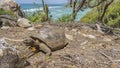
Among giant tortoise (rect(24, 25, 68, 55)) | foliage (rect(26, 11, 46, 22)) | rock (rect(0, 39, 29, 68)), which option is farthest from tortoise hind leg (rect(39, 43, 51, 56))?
foliage (rect(26, 11, 46, 22))

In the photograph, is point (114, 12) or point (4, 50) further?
point (114, 12)

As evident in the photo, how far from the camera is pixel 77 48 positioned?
611cm

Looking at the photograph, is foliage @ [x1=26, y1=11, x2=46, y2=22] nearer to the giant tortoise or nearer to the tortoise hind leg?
the giant tortoise

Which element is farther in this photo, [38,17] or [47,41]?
[38,17]

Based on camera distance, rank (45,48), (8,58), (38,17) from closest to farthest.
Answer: (8,58) → (45,48) → (38,17)

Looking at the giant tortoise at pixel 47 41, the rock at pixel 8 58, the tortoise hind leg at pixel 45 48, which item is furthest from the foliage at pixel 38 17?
the rock at pixel 8 58

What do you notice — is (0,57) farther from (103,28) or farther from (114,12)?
(114,12)

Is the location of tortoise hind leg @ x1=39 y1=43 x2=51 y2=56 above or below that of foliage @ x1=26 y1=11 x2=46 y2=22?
above

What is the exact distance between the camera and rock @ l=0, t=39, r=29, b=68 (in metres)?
4.75

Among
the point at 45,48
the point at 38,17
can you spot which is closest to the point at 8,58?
the point at 45,48

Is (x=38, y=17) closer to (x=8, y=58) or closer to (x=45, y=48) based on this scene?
(x=45, y=48)

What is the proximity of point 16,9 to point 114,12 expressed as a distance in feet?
22.0

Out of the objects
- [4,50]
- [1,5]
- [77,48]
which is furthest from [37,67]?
[1,5]

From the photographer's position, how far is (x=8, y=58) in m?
4.81
